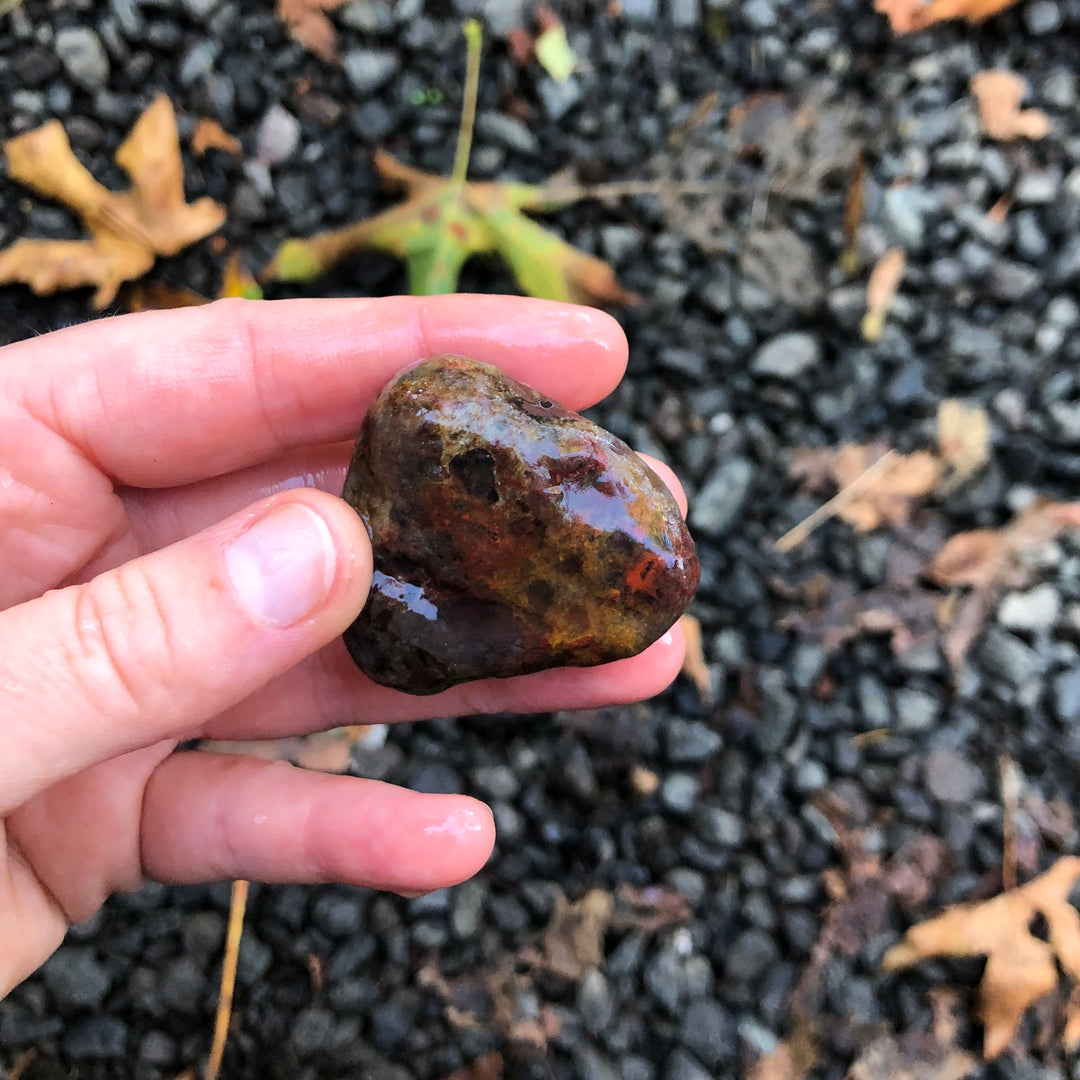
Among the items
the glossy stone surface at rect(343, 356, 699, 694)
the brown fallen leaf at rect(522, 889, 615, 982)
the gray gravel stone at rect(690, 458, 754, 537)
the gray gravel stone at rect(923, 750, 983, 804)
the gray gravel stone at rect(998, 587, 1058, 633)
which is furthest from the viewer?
the gray gravel stone at rect(690, 458, 754, 537)

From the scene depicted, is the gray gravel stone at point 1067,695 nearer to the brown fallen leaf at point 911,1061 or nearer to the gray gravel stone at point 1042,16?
the brown fallen leaf at point 911,1061

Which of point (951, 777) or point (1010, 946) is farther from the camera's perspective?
point (951, 777)

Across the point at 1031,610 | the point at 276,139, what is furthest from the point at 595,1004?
the point at 276,139

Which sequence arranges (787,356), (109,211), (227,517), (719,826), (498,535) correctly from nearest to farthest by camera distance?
(227,517) → (498,535) → (719,826) → (109,211) → (787,356)

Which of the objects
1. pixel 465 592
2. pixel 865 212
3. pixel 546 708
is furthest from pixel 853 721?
pixel 865 212

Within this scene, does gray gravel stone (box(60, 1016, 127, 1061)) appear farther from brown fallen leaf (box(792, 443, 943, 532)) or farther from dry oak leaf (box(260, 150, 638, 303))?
brown fallen leaf (box(792, 443, 943, 532))

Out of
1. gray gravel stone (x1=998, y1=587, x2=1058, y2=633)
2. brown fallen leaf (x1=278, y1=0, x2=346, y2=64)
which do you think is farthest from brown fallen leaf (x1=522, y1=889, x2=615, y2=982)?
brown fallen leaf (x1=278, y1=0, x2=346, y2=64)

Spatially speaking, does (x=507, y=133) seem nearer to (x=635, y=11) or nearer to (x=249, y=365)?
(x=635, y=11)
